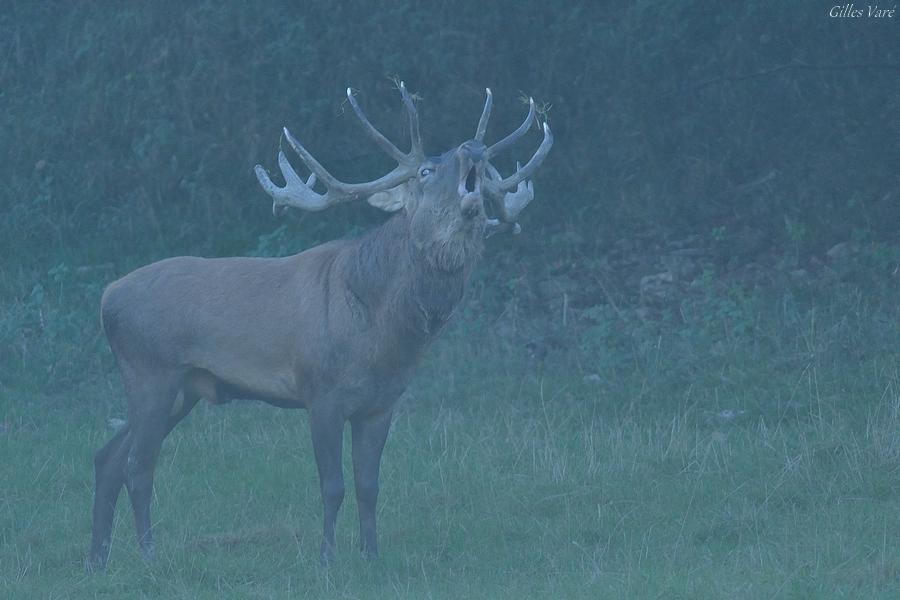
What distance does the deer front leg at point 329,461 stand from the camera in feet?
23.8

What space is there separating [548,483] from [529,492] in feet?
0.47

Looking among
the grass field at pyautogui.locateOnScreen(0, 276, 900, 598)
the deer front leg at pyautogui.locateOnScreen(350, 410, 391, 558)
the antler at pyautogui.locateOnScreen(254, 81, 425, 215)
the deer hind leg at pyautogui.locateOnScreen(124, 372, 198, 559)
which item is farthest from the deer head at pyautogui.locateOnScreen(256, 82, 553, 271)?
the grass field at pyautogui.locateOnScreen(0, 276, 900, 598)

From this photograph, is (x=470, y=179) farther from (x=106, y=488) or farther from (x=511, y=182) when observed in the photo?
(x=106, y=488)

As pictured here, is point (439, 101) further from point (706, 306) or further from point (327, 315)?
point (327, 315)

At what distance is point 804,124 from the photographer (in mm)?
13359

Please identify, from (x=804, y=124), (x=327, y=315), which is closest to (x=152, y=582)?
(x=327, y=315)

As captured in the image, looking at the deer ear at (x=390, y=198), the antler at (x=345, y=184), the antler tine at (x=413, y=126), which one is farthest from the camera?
the deer ear at (x=390, y=198)

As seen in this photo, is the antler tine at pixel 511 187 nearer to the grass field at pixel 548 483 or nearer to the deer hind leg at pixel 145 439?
the grass field at pixel 548 483

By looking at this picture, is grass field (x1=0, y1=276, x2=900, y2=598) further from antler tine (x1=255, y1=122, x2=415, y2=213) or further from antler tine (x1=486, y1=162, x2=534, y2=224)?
antler tine (x1=255, y1=122, x2=415, y2=213)

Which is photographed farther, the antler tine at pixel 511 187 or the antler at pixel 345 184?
the antler tine at pixel 511 187

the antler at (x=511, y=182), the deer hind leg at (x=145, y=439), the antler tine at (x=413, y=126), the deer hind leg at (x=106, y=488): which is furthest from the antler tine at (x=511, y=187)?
the deer hind leg at (x=106, y=488)

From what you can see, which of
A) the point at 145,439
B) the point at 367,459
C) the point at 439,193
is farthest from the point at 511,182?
the point at 145,439

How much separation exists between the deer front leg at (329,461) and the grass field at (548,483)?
0.20 metres

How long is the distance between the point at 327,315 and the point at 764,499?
2518 millimetres
